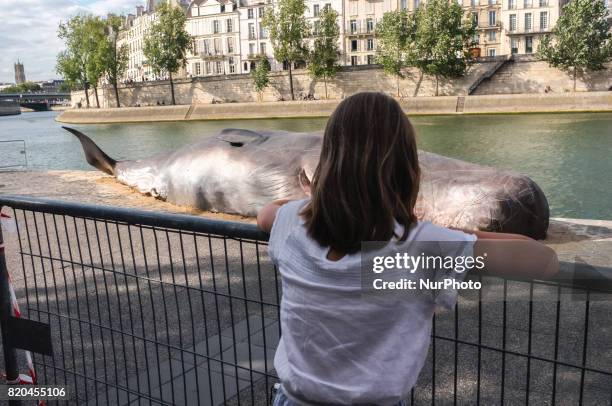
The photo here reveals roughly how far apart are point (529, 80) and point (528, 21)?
10944 mm

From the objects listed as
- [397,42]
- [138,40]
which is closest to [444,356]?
[397,42]

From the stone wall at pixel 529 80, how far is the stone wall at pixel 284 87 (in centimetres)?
157

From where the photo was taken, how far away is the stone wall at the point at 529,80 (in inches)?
2157

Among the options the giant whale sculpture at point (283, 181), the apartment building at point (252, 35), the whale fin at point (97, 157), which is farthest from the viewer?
the apartment building at point (252, 35)

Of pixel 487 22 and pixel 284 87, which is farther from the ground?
pixel 487 22

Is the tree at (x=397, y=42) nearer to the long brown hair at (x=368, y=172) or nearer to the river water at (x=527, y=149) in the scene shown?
the river water at (x=527, y=149)

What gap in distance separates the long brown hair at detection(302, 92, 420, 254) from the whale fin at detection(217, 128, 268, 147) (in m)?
9.22

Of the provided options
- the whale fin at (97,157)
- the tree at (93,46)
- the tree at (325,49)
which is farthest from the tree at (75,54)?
the whale fin at (97,157)

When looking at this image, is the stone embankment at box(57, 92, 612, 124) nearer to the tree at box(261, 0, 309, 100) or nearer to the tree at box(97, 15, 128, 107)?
the tree at box(97, 15, 128, 107)

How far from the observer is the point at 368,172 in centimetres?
164

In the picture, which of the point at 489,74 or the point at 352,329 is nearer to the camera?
the point at 352,329

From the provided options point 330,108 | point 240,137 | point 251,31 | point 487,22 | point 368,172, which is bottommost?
point 330,108

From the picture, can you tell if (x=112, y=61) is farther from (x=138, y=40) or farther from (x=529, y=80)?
(x=529, y=80)

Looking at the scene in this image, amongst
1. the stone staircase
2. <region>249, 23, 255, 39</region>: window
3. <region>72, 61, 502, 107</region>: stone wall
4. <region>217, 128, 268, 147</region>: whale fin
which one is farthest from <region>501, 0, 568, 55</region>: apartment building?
<region>217, 128, 268, 147</region>: whale fin
